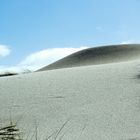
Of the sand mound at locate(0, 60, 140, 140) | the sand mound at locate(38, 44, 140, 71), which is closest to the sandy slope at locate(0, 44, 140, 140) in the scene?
the sand mound at locate(0, 60, 140, 140)

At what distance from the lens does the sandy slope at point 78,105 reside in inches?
126

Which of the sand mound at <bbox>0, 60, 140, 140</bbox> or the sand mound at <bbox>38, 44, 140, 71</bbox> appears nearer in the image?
the sand mound at <bbox>0, 60, 140, 140</bbox>

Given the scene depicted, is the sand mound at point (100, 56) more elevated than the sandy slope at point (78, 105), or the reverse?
the sand mound at point (100, 56)

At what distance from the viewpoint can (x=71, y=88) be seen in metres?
5.34

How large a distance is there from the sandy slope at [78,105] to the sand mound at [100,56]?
11.6 m

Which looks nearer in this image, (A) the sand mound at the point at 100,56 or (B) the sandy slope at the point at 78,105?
(B) the sandy slope at the point at 78,105

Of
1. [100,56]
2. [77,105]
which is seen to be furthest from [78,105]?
[100,56]

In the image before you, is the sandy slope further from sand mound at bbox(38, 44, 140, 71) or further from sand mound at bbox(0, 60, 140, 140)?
sand mound at bbox(38, 44, 140, 71)

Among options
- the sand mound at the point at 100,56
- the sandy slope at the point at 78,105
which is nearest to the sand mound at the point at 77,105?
the sandy slope at the point at 78,105

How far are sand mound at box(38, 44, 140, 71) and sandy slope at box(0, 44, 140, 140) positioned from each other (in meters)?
11.6

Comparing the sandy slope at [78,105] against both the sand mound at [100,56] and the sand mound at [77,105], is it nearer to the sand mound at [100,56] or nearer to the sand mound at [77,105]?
the sand mound at [77,105]

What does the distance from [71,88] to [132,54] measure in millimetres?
14076

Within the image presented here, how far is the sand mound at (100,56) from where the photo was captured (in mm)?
18094

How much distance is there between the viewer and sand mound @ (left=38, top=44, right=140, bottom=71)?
18094 millimetres
